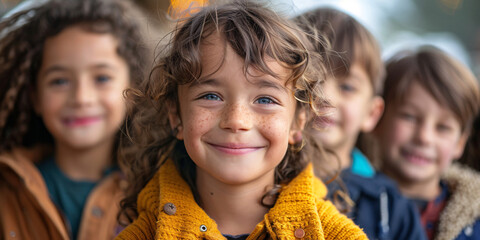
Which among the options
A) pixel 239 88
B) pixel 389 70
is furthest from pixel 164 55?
pixel 389 70

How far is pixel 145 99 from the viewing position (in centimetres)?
191

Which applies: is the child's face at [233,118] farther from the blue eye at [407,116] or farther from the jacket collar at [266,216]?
the blue eye at [407,116]

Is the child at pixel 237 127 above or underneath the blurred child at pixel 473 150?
above

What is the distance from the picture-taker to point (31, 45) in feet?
8.90

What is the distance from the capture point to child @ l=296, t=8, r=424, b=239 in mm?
2371

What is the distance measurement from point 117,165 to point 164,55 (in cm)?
126

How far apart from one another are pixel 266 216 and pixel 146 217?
0.50m

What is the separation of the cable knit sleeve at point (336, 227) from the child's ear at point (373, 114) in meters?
1.28

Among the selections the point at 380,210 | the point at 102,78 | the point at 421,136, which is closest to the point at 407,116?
the point at 421,136

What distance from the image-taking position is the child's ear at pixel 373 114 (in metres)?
2.84

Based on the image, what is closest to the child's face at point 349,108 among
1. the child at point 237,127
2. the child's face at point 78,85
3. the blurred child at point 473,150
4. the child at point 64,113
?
the child at point 237,127

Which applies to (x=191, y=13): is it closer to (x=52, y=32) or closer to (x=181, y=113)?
(x=181, y=113)

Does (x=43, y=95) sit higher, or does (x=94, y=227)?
(x=43, y=95)

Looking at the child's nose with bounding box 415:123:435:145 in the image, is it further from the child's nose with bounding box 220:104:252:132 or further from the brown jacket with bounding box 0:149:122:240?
the brown jacket with bounding box 0:149:122:240
